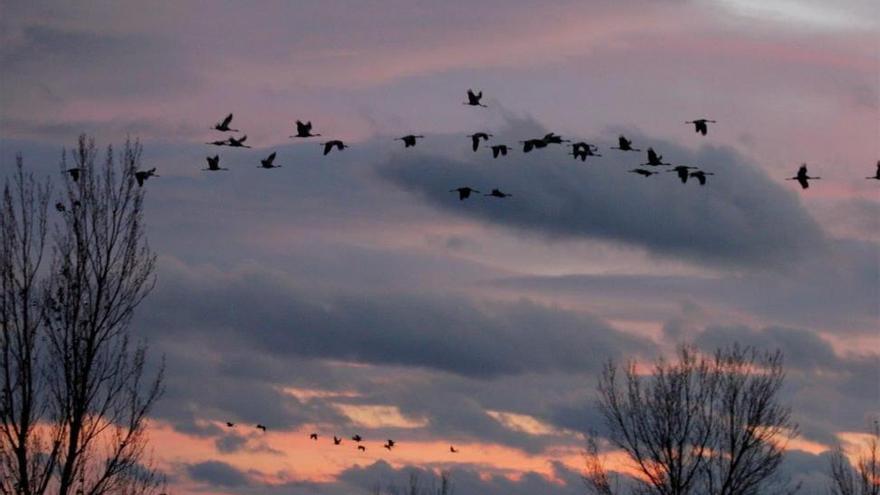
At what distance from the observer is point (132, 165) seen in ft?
117

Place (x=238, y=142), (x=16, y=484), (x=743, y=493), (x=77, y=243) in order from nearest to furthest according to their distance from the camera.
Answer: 1. (x=16, y=484)
2. (x=77, y=243)
3. (x=238, y=142)
4. (x=743, y=493)

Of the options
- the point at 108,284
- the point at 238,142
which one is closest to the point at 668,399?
the point at 238,142

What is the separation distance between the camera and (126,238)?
3453 centimetres

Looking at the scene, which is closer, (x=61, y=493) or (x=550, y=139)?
(x=61, y=493)

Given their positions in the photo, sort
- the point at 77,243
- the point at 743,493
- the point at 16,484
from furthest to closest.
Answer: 1. the point at 743,493
2. the point at 77,243
3. the point at 16,484

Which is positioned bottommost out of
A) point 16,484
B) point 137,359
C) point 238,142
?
point 16,484

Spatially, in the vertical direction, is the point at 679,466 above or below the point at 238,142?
below

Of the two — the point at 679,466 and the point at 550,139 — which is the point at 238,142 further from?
the point at 679,466

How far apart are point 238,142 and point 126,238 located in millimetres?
4241

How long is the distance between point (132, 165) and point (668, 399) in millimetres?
22622

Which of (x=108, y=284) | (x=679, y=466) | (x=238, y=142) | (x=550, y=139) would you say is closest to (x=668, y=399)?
(x=679, y=466)

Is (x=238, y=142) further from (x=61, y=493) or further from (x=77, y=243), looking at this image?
(x=61, y=493)

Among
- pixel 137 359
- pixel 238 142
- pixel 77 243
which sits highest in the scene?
pixel 238 142

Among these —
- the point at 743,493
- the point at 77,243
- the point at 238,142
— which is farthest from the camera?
the point at 743,493
